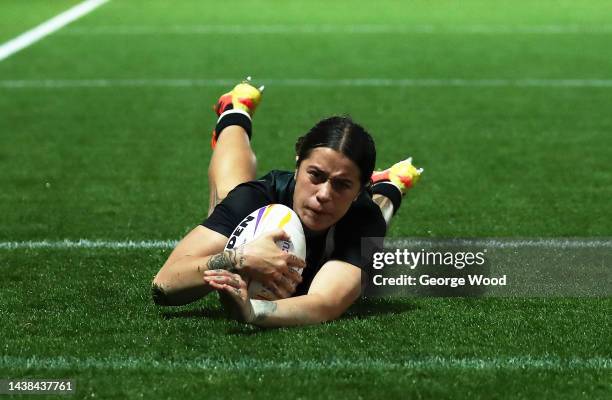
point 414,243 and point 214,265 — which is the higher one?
point 414,243

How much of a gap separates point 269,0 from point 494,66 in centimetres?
907

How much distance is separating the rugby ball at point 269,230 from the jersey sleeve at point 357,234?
19 cm

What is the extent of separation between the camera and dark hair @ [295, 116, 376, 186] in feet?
16.1

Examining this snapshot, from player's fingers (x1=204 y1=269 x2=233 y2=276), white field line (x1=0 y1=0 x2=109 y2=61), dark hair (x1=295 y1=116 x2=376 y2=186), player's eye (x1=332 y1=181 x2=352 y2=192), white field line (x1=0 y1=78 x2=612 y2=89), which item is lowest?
player's fingers (x1=204 y1=269 x2=233 y2=276)

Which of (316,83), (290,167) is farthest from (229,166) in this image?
(316,83)

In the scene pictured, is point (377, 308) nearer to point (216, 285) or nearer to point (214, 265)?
point (214, 265)

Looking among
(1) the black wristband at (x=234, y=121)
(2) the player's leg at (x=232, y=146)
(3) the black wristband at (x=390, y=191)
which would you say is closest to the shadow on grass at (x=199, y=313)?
(2) the player's leg at (x=232, y=146)

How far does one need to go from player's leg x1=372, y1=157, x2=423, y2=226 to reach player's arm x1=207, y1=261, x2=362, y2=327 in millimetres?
1091

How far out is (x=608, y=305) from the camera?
5281 mm

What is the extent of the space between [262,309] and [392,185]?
182cm

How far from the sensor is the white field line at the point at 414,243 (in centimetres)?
639

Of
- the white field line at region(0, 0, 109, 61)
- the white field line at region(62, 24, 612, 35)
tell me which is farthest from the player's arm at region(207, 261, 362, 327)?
the white field line at region(62, 24, 612, 35)

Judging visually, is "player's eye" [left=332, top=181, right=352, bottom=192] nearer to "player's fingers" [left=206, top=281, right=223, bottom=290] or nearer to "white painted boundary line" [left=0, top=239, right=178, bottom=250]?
"player's fingers" [left=206, top=281, right=223, bottom=290]

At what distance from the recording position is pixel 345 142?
492 centimetres
